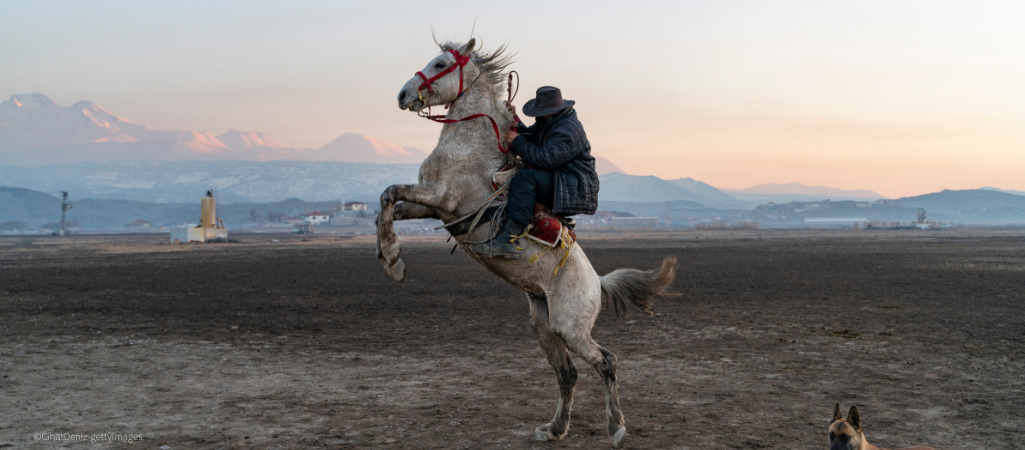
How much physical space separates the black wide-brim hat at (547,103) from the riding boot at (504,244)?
92 centimetres

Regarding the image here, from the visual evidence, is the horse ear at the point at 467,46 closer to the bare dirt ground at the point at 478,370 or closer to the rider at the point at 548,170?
the rider at the point at 548,170

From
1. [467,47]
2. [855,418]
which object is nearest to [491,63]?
[467,47]

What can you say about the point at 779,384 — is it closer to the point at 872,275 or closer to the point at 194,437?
the point at 194,437

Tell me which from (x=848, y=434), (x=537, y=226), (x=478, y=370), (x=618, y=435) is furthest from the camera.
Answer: (x=478, y=370)

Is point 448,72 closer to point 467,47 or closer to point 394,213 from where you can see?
point 467,47

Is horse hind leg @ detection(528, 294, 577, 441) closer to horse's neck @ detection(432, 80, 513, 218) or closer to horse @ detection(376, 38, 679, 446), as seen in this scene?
horse @ detection(376, 38, 679, 446)

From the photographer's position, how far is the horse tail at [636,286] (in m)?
6.57

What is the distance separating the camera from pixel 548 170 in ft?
18.8

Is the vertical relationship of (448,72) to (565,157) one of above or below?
above

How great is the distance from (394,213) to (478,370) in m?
4.52

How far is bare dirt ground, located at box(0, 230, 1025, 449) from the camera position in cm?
642

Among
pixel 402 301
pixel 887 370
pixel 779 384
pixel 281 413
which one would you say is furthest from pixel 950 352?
pixel 402 301

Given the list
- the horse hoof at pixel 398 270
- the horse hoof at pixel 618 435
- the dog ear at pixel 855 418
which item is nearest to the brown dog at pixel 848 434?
the dog ear at pixel 855 418

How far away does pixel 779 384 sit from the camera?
27.3 feet
